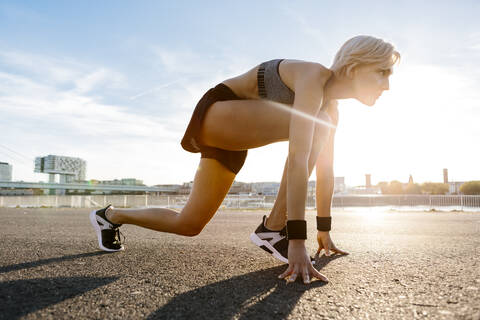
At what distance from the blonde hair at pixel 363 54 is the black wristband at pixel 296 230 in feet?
3.38

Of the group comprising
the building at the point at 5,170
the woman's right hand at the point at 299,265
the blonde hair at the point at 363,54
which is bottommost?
the woman's right hand at the point at 299,265

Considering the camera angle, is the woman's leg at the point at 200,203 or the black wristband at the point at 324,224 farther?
the black wristband at the point at 324,224

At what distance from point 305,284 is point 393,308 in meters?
0.45

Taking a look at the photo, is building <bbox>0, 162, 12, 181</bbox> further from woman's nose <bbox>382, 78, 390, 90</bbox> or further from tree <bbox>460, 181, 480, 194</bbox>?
woman's nose <bbox>382, 78, 390, 90</bbox>

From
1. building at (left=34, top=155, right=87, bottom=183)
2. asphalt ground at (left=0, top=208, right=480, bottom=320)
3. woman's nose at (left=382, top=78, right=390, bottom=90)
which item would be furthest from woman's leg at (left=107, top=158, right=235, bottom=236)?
building at (left=34, top=155, right=87, bottom=183)

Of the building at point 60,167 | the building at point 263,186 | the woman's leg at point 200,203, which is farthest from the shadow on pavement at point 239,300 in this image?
the building at point 60,167

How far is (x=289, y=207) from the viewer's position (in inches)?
75.8

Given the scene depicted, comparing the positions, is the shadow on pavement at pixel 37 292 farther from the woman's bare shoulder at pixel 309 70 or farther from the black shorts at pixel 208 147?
the woman's bare shoulder at pixel 309 70

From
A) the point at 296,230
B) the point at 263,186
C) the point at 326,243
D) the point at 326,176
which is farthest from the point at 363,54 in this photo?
the point at 263,186

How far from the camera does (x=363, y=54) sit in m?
2.19

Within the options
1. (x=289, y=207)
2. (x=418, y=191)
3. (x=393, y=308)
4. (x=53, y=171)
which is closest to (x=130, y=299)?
(x=289, y=207)

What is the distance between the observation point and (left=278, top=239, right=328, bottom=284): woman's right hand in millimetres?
1743

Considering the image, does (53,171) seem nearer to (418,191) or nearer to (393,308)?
(418,191)

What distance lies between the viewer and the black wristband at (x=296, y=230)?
1823mm
